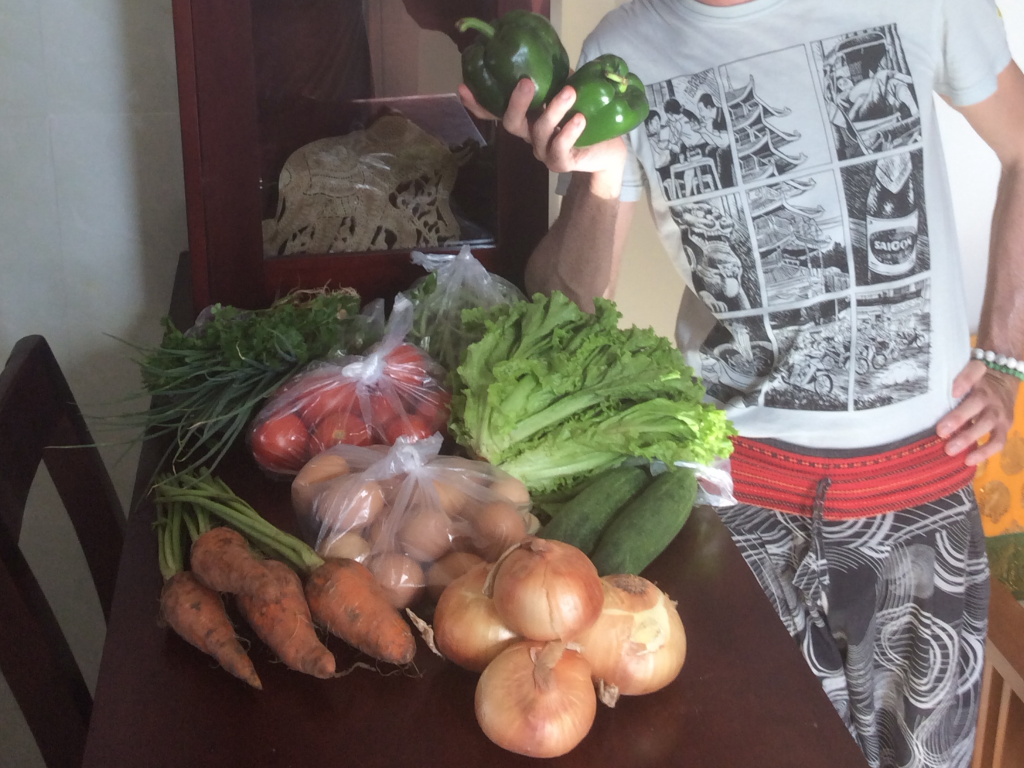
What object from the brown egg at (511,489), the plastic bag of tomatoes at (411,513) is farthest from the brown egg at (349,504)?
the brown egg at (511,489)

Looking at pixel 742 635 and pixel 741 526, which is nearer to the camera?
pixel 742 635

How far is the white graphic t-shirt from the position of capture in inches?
36.3

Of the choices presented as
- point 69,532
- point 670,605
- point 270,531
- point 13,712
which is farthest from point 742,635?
point 13,712

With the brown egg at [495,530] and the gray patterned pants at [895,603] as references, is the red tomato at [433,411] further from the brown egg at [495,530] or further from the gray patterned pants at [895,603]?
the gray patterned pants at [895,603]

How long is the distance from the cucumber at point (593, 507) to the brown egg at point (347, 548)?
0.15 metres

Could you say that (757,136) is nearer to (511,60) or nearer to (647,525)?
(511,60)

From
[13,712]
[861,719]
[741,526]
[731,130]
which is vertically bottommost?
[13,712]

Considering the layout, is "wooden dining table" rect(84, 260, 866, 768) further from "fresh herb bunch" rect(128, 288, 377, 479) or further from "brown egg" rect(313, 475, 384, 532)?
"fresh herb bunch" rect(128, 288, 377, 479)

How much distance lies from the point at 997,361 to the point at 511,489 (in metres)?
0.71

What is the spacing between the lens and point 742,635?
2.02 ft

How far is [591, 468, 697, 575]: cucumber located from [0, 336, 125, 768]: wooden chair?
1.87ft

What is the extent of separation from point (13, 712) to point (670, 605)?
1.36 metres

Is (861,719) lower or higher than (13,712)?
higher

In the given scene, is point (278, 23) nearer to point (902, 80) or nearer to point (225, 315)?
point (225, 315)
